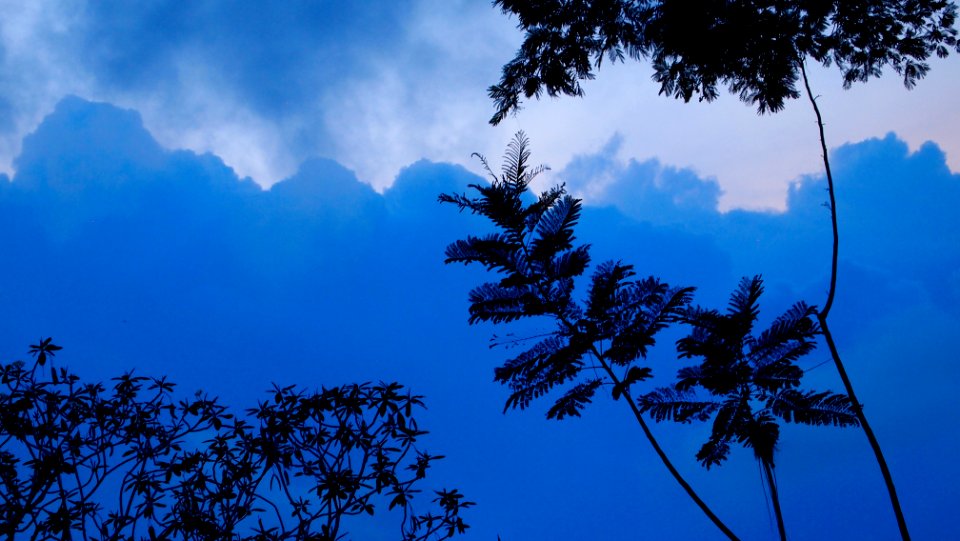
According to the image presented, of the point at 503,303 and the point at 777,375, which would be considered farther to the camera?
the point at 503,303

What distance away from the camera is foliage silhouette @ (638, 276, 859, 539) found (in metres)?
7.11

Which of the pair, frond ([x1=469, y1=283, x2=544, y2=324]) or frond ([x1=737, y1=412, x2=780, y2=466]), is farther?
frond ([x1=469, y1=283, x2=544, y2=324])

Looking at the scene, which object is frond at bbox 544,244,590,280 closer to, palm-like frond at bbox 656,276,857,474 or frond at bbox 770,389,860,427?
palm-like frond at bbox 656,276,857,474

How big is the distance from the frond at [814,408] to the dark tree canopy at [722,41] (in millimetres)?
4216

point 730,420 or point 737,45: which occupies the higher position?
point 737,45

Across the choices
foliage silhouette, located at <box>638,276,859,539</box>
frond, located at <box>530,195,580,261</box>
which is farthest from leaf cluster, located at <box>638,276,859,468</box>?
frond, located at <box>530,195,580,261</box>

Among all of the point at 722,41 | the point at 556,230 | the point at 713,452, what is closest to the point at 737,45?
the point at 722,41

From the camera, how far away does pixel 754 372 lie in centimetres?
751

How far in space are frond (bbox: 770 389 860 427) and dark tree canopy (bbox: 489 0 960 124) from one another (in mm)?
4216

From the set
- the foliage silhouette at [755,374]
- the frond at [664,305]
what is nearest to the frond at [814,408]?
the foliage silhouette at [755,374]

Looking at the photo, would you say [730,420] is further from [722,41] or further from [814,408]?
A: [722,41]

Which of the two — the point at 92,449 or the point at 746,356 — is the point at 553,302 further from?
the point at 92,449

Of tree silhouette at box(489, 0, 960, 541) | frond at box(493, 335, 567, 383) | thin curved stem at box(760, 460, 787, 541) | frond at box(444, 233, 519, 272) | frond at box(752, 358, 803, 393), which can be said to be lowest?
thin curved stem at box(760, 460, 787, 541)

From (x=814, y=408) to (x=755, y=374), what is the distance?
2.68 feet
